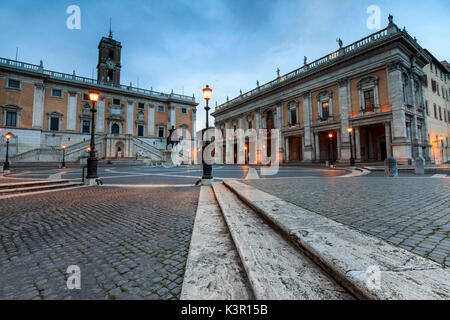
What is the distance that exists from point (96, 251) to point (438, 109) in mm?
40516

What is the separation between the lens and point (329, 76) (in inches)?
950

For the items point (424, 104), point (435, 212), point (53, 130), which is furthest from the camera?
point (53, 130)

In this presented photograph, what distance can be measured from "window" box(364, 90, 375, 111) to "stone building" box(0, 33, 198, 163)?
33984mm

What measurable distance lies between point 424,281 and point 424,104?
31.6 meters

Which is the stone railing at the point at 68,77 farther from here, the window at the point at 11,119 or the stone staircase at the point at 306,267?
the stone staircase at the point at 306,267

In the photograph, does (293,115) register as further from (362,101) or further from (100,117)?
(100,117)

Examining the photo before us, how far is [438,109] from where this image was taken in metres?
26.3

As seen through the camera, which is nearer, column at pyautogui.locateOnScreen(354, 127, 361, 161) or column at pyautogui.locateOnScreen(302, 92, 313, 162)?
column at pyautogui.locateOnScreen(354, 127, 361, 161)

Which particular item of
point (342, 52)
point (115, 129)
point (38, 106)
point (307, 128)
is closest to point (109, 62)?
point (115, 129)

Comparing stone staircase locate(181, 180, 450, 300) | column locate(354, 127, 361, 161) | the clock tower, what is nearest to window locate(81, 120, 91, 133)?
the clock tower

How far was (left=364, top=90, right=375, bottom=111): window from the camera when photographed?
20.7 meters

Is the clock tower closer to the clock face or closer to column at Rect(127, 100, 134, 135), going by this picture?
the clock face

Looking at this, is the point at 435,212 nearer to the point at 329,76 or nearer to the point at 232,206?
the point at 232,206
